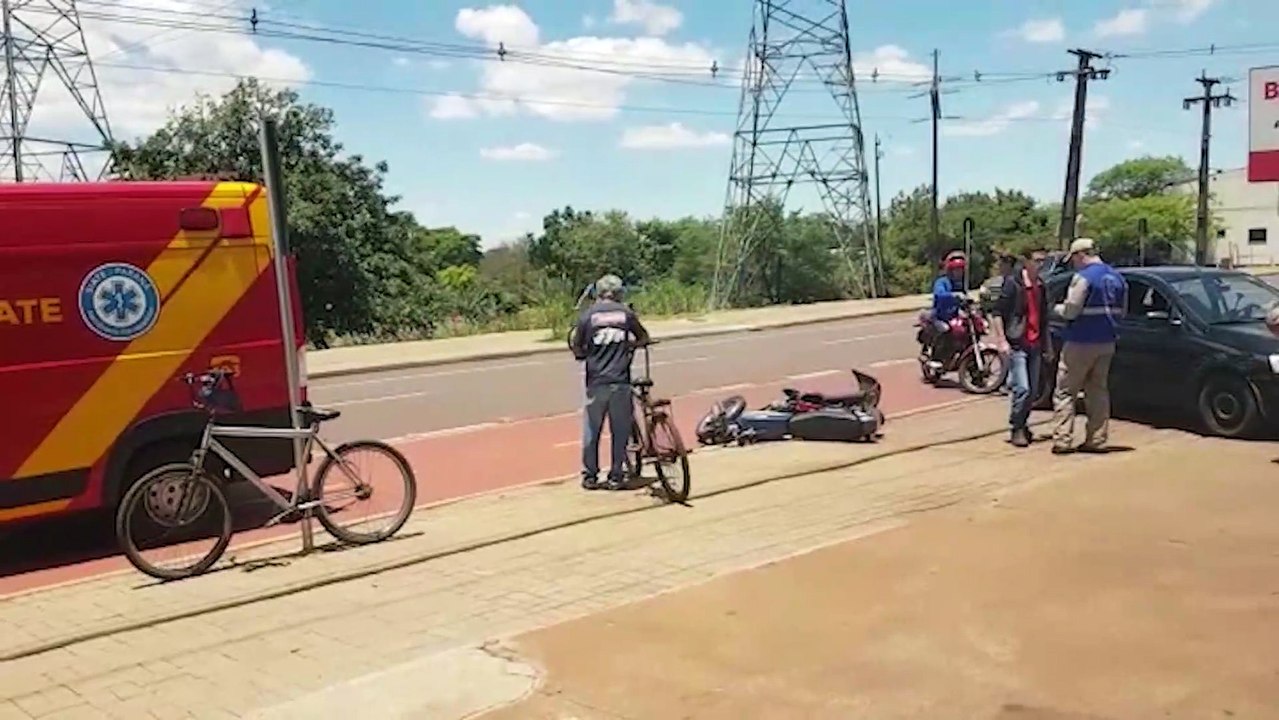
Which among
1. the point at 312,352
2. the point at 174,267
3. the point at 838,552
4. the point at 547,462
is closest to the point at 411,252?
the point at 312,352

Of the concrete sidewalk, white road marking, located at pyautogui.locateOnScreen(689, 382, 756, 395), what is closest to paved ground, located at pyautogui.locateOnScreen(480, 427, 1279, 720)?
white road marking, located at pyautogui.locateOnScreen(689, 382, 756, 395)

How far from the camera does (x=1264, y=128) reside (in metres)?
12.7

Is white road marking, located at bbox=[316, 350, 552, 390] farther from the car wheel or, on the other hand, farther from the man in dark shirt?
the car wheel

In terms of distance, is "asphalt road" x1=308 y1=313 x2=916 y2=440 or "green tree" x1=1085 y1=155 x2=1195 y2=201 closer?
"asphalt road" x1=308 y1=313 x2=916 y2=440

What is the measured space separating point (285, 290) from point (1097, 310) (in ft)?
21.8

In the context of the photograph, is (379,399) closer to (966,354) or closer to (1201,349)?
(966,354)

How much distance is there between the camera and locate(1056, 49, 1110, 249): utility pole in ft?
149

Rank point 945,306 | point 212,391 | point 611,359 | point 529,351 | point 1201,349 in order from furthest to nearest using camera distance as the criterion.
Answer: point 529,351
point 945,306
point 1201,349
point 611,359
point 212,391

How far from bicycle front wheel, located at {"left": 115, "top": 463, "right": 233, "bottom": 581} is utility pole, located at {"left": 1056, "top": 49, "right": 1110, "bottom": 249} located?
3923cm

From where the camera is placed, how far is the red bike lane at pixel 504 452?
27.9ft

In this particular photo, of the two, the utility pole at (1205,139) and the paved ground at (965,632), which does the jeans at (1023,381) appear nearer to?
the paved ground at (965,632)

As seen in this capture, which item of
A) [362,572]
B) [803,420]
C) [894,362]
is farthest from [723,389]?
[362,572]

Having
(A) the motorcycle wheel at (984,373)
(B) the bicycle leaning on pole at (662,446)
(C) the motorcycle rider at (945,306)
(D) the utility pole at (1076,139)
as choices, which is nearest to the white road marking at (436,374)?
(C) the motorcycle rider at (945,306)

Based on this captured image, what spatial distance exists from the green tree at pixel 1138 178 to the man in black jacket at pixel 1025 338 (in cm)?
9851
